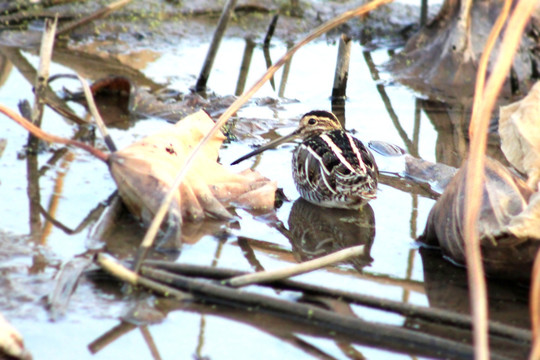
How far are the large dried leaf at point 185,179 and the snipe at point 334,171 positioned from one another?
0.32m

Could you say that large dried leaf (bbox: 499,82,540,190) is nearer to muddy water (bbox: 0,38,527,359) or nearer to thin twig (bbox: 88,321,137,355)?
muddy water (bbox: 0,38,527,359)

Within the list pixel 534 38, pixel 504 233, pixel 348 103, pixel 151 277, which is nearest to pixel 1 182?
pixel 151 277

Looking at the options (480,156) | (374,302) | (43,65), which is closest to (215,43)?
(43,65)

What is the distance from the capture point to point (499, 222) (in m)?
3.32

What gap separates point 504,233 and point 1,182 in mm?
2637

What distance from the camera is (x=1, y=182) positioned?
13.9 ft

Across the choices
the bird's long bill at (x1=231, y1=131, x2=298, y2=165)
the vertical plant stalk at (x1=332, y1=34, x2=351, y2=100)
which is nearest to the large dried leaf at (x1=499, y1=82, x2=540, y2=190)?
the bird's long bill at (x1=231, y1=131, x2=298, y2=165)

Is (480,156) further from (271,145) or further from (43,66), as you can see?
(271,145)

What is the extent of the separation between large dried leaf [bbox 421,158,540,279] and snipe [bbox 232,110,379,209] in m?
0.76

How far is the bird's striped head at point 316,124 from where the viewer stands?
5211 millimetres

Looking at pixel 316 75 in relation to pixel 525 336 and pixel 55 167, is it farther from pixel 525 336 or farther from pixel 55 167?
pixel 525 336

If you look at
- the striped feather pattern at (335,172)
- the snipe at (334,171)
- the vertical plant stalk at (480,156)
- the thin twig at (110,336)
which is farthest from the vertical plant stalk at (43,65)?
the vertical plant stalk at (480,156)

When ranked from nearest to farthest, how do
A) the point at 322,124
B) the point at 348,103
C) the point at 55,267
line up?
the point at 55,267, the point at 322,124, the point at 348,103

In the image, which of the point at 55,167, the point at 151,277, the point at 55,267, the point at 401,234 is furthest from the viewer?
the point at 55,167
